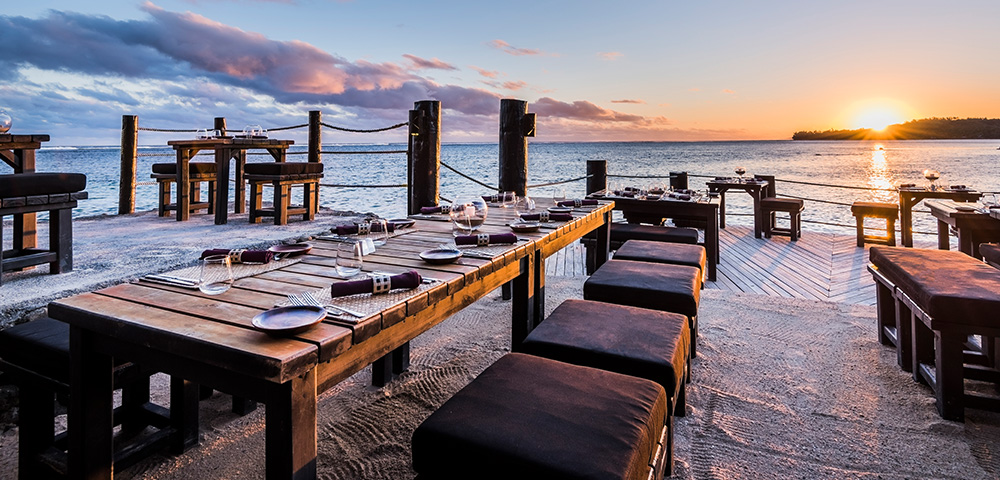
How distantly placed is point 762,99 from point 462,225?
1887 centimetres

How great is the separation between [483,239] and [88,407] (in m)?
1.16

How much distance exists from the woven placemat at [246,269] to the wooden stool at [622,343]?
Answer: 80cm

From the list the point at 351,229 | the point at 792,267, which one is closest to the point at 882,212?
the point at 792,267

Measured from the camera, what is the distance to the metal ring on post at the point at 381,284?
1.15 meters

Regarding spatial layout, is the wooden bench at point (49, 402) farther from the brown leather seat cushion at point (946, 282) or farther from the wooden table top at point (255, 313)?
the brown leather seat cushion at point (946, 282)

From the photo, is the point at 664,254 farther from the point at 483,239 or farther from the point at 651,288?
the point at 483,239

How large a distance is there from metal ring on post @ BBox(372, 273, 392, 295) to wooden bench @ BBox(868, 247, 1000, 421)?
2165 millimetres

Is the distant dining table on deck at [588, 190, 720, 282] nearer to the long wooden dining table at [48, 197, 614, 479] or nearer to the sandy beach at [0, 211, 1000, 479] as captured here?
the sandy beach at [0, 211, 1000, 479]

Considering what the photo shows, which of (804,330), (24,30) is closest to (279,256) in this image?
(804,330)

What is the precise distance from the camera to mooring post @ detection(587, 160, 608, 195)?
6.00 m

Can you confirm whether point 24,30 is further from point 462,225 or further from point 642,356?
point 642,356

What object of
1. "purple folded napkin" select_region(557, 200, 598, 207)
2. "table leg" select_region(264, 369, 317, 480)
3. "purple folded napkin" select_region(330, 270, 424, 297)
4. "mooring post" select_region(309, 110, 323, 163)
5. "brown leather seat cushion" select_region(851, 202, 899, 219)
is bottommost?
"table leg" select_region(264, 369, 317, 480)

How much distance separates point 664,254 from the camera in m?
3.04

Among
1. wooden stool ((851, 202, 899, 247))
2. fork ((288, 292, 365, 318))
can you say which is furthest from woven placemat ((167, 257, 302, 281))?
wooden stool ((851, 202, 899, 247))
